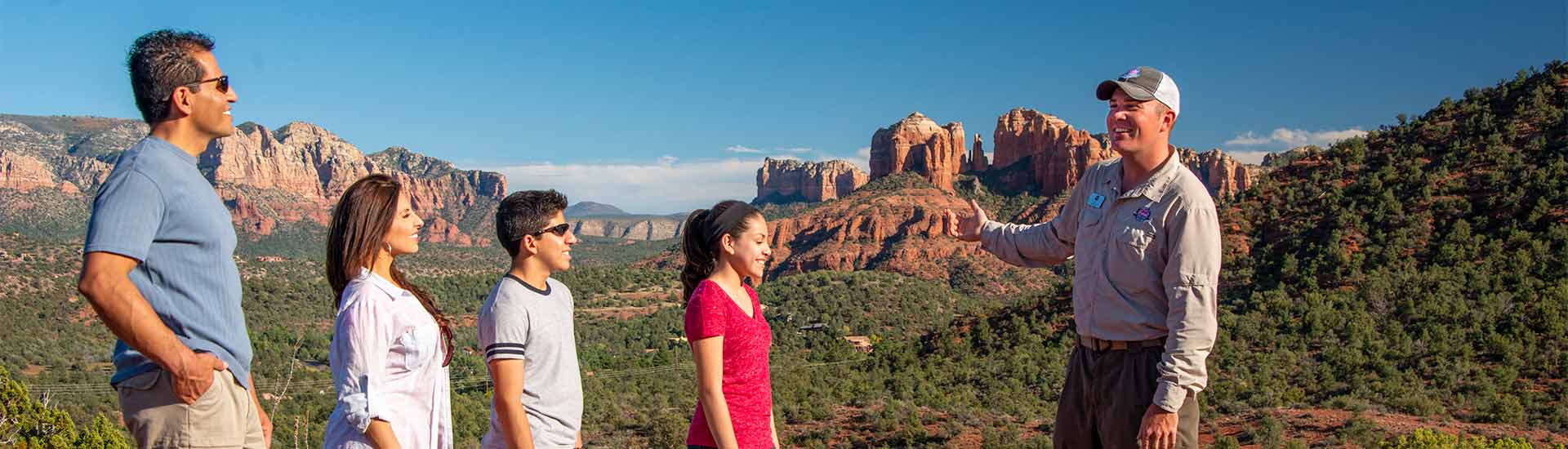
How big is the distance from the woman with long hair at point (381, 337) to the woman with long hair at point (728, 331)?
3.01ft

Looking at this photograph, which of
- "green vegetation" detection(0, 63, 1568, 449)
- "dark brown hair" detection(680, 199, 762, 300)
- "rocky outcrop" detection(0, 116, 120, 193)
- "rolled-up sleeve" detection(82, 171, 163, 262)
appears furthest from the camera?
"rocky outcrop" detection(0, 116, 120, 193)

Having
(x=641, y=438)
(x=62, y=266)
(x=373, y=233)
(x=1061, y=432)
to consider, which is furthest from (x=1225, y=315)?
(x=62, y=266)

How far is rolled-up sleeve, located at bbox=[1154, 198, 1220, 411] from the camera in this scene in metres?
3.31

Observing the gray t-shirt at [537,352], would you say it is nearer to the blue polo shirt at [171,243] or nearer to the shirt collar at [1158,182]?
the blue polo shirt at [171,243]

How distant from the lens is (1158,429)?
3.37 metres

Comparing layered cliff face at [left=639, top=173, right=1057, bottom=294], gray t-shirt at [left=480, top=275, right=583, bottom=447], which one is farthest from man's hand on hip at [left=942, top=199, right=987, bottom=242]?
layered cliff face at [left=639, top=173, right=1057, bottom=294]

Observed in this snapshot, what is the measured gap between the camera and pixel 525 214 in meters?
3.97

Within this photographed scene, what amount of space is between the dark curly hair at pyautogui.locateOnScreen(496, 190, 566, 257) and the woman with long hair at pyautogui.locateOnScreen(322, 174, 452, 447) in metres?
0.44

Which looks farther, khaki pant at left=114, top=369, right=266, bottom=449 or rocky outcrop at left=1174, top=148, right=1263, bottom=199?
rocky outcrop at left=1174, top=148, right=1263, bottom=199

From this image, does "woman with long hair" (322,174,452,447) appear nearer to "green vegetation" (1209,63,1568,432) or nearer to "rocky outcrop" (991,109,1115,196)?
"green vegetation" (1209,63,1568,432)

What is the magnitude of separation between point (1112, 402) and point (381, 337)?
2532mm

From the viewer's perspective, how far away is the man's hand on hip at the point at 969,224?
4.42 metres

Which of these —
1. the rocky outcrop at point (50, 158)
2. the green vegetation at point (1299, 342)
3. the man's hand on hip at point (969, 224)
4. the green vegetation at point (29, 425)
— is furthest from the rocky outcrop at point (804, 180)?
the man's hand on hip at point (969, 224)

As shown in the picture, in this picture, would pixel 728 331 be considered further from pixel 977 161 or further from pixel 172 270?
pixel 977 161
